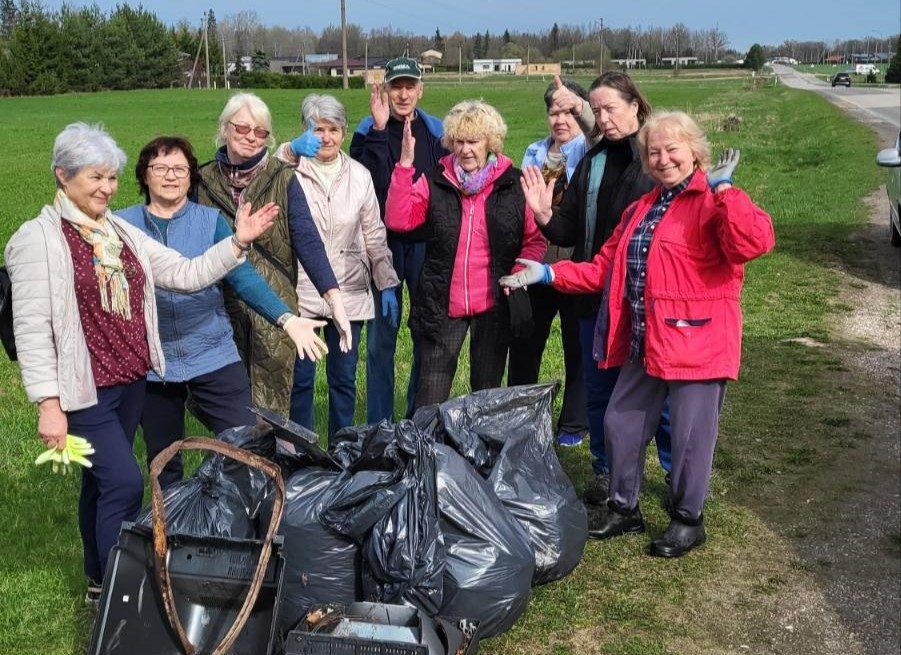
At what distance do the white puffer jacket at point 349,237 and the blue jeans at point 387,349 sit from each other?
24cm

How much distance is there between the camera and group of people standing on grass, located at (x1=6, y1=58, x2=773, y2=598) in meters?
3.18

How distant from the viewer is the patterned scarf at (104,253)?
3.12 metres

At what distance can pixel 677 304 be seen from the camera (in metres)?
3.69

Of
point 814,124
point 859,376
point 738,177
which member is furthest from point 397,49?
point 859,376

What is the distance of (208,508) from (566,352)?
2.49 m

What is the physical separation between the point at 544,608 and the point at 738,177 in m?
16.3

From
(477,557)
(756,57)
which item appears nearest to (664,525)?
(477,557)

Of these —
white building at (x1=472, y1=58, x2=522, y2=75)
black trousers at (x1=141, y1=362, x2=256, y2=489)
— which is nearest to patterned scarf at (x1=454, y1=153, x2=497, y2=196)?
black trousers at (x1=141, y1=362, x2=256, y2=489)

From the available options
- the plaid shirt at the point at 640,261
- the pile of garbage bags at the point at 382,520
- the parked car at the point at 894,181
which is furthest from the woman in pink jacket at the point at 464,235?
the parked car at the point at 894,181

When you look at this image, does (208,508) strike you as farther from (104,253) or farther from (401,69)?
(401,69)

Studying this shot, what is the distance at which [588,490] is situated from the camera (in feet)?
14.7

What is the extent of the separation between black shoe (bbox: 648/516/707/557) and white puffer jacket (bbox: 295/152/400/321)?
5.63 feet

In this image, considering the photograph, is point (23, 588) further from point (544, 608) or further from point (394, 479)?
point (544, 608)

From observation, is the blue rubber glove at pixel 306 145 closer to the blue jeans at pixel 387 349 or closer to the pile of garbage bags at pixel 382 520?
the blue jeans at pixel 387 349
